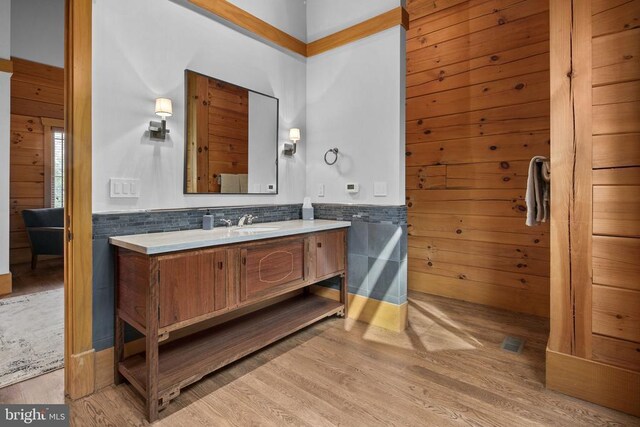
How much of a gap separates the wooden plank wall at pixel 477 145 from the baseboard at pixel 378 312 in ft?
3.29

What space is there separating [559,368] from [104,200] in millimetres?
2679

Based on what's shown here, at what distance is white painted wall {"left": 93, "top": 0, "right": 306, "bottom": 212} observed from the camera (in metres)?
1.88

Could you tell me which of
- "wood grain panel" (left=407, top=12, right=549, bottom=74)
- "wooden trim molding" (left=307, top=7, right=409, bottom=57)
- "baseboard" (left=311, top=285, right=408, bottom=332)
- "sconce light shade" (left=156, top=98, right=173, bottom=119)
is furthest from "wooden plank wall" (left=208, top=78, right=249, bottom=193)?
"wood grain panel" (left=407, top=12, right=549, bottom=74)

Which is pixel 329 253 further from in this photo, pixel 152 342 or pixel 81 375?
pixel 81 375

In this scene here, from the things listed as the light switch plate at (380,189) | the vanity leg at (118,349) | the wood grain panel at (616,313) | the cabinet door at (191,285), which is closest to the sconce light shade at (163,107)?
the cabinet door at (191,285)

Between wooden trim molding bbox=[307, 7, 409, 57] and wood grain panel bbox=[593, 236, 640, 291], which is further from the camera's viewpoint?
wooden trim molding bbox=[307, 7, 409, 57]

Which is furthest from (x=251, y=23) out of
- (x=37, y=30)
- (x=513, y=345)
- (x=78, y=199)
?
(x=37, y=30)

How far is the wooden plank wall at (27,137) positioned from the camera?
15.3 ft

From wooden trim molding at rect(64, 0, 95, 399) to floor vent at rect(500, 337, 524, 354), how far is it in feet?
8.47

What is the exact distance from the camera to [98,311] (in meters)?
1.86

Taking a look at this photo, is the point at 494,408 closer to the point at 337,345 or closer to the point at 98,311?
the point at 337,345

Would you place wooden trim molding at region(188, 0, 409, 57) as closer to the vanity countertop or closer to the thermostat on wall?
the thermostat on wall

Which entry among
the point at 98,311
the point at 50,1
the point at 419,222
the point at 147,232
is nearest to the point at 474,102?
the point at 419,222

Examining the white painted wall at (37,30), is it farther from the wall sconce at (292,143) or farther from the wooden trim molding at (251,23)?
the wall sconce at (292,143)
